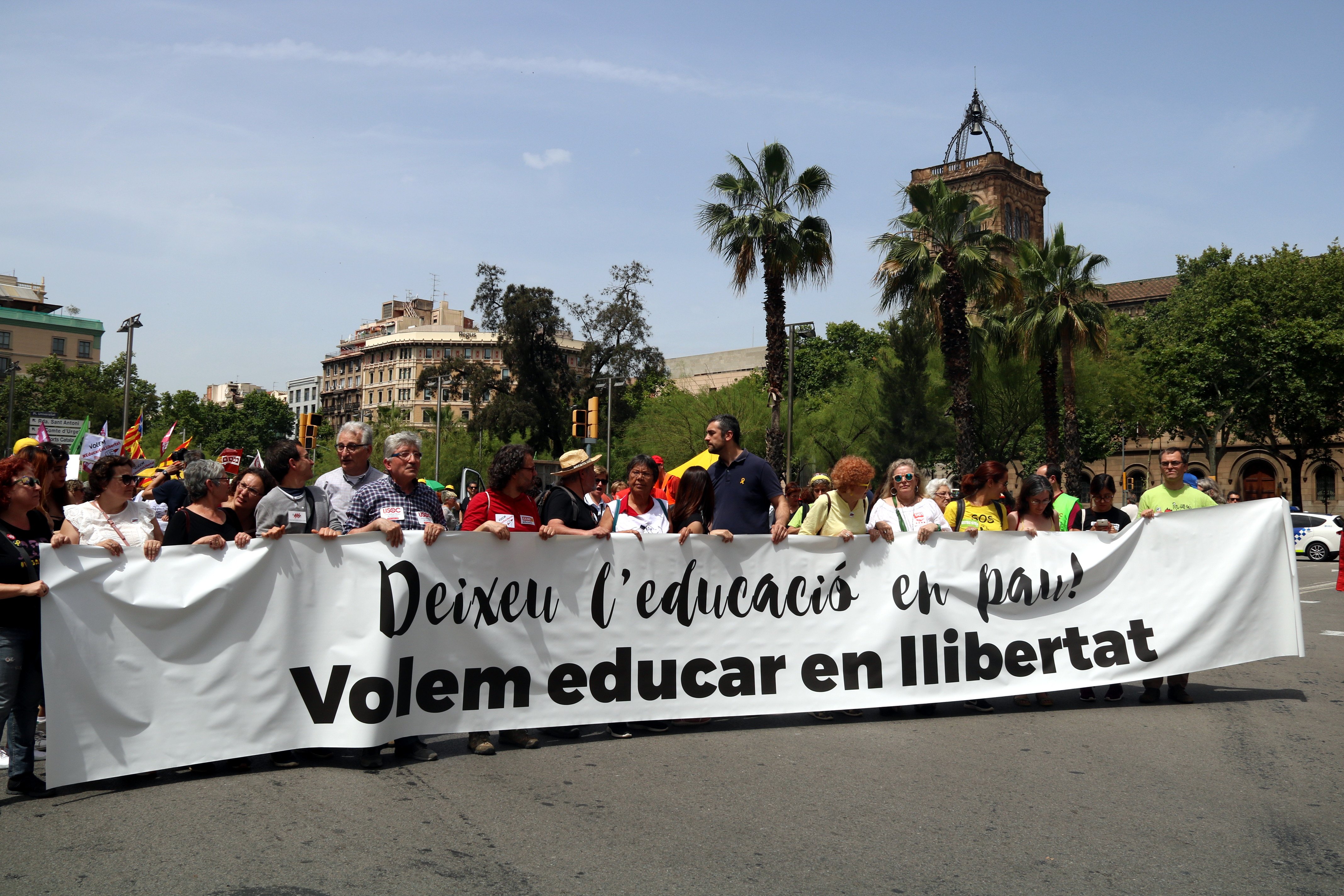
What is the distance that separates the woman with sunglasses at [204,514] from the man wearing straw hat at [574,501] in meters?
1.73

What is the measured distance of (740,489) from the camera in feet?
24.2

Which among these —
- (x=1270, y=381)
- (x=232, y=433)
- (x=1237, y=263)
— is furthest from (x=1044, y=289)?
(x=232, y=433)

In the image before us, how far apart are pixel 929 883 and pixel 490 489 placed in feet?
11.7

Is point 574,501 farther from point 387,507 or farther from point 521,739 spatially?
point 521,739

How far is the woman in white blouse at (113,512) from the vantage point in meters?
5.76

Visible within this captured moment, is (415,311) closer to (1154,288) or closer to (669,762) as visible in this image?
(1154,288)

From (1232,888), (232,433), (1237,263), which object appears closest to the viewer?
(1232,888)

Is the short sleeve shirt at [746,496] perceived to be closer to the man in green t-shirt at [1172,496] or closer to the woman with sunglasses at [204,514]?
the man in green t-shirt at [1172,496]

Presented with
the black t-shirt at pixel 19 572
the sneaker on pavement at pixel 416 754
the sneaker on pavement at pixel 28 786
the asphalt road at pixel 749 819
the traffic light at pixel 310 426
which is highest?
the traffic light at pixel 310 426

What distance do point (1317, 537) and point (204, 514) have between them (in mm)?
28689

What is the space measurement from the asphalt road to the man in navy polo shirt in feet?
4.55

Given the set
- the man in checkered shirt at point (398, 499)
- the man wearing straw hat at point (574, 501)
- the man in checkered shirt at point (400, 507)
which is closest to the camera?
the man in checkered shirt at point (400, 507)

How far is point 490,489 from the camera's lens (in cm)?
655

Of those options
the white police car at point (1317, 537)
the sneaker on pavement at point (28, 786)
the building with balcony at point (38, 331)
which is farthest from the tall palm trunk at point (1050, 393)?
the building with balcony at point (38, 331)
